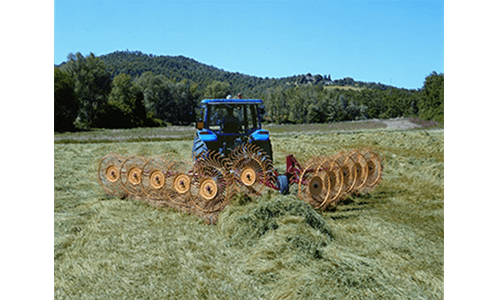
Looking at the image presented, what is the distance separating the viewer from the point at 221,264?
4.61 meters

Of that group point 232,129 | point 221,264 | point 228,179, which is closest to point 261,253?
point 221,264

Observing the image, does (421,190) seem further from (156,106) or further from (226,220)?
(156,106)

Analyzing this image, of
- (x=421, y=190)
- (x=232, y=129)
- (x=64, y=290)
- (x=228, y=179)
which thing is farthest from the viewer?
(x=421, y=190)

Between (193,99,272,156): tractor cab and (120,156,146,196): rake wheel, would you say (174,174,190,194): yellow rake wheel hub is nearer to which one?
(193,99,272,156): tractor cab

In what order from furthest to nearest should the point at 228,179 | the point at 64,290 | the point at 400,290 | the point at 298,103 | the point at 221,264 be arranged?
the point at 298,103
the point at 228,179
the point at 221,264
the point at 64,290
the point at 400,290

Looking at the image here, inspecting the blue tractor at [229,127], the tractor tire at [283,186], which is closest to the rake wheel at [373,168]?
the blue tractor at [229,127]

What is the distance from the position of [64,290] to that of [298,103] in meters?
72.9

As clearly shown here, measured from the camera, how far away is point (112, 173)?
834 centimetres

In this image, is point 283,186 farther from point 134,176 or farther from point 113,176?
point 113,176

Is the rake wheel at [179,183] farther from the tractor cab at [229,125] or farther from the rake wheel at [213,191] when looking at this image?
the tractor cab at [229,125]

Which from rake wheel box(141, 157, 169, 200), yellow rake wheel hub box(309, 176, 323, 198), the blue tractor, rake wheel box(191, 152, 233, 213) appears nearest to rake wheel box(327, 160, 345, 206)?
yellow rake wheel hub box(309, 176, 323, 198)

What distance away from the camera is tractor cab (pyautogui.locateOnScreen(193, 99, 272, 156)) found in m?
7.83

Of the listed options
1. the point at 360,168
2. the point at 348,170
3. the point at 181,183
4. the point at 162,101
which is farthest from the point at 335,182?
the point at 162,101

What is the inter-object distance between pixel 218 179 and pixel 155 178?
4.84 feet
